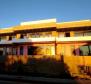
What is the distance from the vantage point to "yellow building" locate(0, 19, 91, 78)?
105 feet

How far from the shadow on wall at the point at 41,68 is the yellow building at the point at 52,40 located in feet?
21.8

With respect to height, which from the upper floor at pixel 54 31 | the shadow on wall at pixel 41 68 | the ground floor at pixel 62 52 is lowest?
the shadow on wall at pixel 41 68

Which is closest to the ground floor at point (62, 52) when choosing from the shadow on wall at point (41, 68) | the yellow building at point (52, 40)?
the yellow building at point (52, 40)

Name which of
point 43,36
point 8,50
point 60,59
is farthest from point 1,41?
point 60,59

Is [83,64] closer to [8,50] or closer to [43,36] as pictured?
[43,36]

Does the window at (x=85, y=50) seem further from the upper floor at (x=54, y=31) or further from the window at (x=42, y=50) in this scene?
the window at (x=42, y=50)

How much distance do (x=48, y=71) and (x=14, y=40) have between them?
14.5 metres

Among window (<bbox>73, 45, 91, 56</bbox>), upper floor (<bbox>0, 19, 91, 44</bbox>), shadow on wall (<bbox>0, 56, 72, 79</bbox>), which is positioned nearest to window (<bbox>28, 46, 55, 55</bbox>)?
upper floor (<bbox>0, 19, 91, 44</bbox>)

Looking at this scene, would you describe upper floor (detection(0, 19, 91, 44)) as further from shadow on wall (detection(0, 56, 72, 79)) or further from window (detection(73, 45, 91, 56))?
shadow on wall (detection(0, 56, 72, 79))

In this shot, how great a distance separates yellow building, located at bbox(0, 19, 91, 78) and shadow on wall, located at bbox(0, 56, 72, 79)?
261 inches

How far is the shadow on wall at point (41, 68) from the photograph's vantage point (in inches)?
910

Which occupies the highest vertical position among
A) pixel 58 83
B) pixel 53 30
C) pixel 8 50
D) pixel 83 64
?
pixel 53 30

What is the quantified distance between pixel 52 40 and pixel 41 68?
9596 mm

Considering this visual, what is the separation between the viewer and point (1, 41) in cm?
3906
